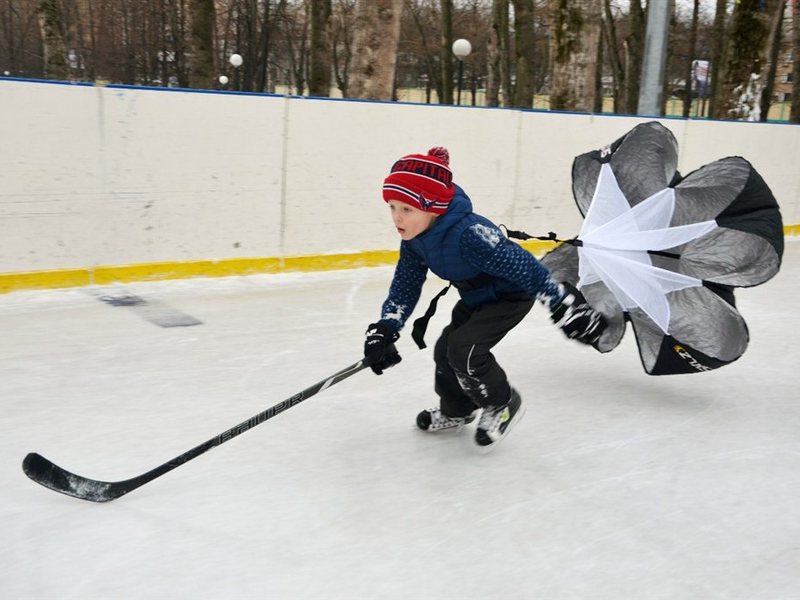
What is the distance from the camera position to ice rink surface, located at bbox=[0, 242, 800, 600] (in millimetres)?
2512

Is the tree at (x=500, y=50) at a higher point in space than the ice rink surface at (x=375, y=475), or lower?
higher

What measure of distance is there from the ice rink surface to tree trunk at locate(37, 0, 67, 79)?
10.1 m

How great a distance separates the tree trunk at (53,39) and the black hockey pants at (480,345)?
41.9ft

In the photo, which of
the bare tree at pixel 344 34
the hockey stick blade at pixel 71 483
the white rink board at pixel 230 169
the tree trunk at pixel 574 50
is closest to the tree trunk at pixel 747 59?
the tree trunk at pixel 574 50

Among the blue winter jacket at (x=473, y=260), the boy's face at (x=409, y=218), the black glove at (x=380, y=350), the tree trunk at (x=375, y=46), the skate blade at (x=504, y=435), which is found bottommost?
the skate blade at (x=504, y=435)

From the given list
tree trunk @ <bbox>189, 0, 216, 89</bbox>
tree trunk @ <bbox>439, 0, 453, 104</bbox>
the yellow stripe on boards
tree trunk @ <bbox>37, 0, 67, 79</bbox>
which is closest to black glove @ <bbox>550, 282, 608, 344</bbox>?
the yellow stripe on boards

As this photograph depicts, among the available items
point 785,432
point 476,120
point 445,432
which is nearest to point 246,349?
point 445,432

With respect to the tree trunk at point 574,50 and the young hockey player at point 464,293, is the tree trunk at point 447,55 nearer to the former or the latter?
the tree trunk at point 574,50

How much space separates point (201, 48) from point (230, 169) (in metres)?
7.70

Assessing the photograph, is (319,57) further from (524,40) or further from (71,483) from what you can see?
(71,483)

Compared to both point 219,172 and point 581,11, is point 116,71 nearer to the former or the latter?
point 581,11

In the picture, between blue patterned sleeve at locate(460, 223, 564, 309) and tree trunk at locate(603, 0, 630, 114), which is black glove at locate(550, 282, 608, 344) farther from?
tree trunk at locate(603, 0, 630, 114)

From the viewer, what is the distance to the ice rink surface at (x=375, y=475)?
2.51m

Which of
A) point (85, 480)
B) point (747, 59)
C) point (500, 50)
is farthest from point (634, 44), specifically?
point (85, 480)
